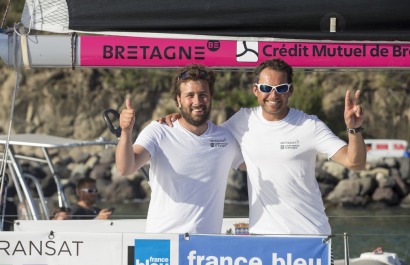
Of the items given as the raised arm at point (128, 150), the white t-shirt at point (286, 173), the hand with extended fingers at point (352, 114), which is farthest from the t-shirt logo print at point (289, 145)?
the raised arm at point (128, 150)

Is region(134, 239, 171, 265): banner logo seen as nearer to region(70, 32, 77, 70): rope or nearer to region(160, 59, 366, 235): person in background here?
region(160, 59, 366, 235): person in background

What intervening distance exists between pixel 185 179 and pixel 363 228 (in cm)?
1011

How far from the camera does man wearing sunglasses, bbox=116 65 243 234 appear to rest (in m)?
6.12

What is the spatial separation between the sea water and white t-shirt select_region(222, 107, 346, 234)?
0.25m

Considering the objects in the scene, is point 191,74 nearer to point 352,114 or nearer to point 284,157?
point 284,157

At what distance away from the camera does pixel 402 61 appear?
738 cm

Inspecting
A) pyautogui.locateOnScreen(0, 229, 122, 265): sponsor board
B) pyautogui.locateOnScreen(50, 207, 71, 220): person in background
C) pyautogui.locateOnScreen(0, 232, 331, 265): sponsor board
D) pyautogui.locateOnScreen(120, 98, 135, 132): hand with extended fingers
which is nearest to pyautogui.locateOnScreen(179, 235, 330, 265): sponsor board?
pyautogui.locateOnScreen(0, 232, 331, 265): sponsor board

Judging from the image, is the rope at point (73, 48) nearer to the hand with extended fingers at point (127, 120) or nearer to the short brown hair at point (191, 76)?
the short brown hair at point (191, 76)

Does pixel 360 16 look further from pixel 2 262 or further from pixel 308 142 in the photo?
pixel 2 262

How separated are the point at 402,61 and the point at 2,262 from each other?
9.31 ft

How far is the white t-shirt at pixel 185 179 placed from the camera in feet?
20.1

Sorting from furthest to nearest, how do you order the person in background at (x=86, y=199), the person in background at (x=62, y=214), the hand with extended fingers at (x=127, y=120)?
the person in background at (x=86, y=199) → the person in background at (x=62, y=214) → the hand with extended fingers at (x=127, y=120)

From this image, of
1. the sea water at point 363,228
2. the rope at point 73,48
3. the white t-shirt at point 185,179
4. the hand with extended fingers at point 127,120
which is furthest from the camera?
the sea water at point 363,228

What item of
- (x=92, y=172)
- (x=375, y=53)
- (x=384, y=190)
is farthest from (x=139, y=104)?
(x=375, y=53)
